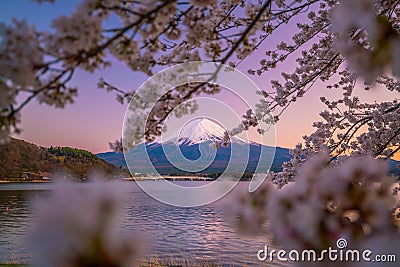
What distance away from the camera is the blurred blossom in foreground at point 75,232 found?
1.94 feet

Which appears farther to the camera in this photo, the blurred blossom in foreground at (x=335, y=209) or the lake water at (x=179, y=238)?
the lake water at (x=179, y=238)

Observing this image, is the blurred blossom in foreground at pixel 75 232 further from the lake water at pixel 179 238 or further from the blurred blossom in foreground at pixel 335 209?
the lake water at pixel 179 238

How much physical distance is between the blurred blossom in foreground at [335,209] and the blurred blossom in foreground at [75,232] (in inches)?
12.2

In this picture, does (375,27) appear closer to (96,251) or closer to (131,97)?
(96,251)

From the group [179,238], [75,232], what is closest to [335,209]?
[75,232]

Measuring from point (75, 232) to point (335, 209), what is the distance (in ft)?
1.75

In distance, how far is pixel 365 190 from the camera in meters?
0.81

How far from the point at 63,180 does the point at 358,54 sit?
1.10 meters

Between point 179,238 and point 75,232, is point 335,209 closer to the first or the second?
point 75,232

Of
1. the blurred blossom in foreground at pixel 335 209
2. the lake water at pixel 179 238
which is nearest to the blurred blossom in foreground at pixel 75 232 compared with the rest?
the blurred blossom in foreground at pixel 335 209

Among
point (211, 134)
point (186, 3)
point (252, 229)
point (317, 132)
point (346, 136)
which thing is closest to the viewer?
point (252, 229)

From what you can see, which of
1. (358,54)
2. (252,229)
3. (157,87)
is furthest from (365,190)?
(157,87)

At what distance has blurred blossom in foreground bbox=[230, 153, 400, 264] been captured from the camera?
753 mm

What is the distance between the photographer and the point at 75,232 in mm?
604
